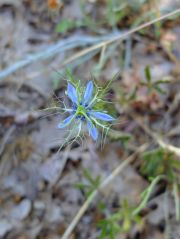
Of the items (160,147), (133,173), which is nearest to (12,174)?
(133,173)

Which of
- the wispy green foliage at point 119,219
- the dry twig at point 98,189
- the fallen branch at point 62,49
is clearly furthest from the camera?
the fallen branch at point 62,49

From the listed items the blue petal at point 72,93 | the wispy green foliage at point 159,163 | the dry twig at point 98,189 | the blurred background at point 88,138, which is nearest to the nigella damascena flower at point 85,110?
the blue petal at point 72,93

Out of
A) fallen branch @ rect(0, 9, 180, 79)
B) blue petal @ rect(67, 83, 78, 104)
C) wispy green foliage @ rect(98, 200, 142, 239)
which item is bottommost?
wispy green foliage @ rect(98, 200, 142, 239)

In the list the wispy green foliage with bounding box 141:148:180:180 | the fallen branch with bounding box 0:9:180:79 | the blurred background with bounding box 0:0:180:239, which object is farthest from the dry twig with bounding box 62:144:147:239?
the fallen branch with bounding box 0:9:180:79

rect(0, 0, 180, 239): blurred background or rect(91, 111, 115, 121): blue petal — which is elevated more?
rect(0, 0, 180, 239): blurred background

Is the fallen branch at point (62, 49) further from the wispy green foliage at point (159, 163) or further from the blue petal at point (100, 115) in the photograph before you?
the blue petal at point (100, 115)

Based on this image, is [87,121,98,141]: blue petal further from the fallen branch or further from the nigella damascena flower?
the fallen branch

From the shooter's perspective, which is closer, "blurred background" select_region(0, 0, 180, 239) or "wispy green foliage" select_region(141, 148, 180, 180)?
"wispy green foliage" select_region(141, 148, 180, 180)
